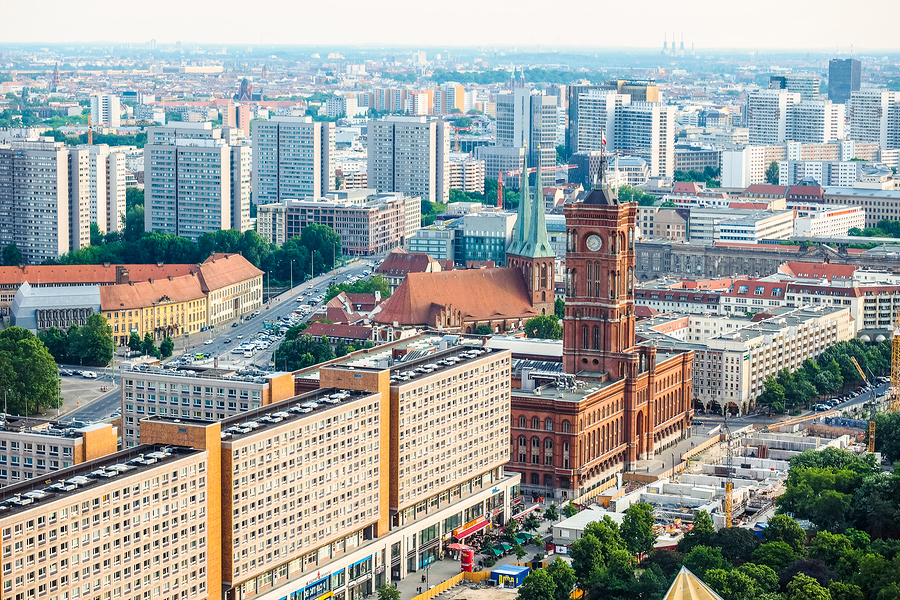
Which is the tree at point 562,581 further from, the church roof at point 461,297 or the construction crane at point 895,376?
the church roof at point 461,297

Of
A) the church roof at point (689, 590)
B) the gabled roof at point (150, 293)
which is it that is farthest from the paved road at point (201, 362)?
the church roof at point (689, 590)

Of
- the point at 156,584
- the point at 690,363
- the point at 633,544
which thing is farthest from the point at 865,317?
the point at 156,584

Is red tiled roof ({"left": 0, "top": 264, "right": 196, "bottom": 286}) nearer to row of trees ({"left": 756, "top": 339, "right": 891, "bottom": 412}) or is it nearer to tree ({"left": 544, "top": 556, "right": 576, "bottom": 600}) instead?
row of trees ({"left": 756, "top": 339, "right": 891, "bottom": 412})

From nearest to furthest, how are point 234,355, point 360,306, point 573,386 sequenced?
point 573,386, point 234,355, point 360,306

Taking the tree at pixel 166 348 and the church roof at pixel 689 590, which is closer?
the church roof at pixel 689 590

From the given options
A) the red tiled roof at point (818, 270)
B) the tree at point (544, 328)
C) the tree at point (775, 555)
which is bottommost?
the tree at point (775, 555)

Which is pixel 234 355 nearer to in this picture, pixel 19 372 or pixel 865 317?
pixel 19 372
